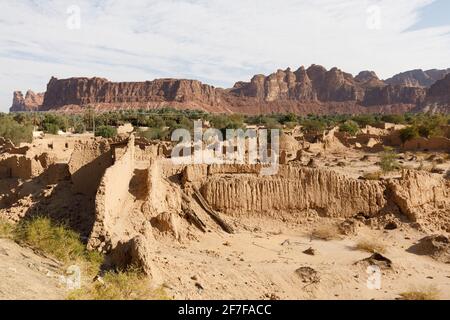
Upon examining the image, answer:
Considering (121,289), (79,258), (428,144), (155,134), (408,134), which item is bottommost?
(121,289)

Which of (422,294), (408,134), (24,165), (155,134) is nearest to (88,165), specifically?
(24,165)

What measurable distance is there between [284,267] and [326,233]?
3.00 meters

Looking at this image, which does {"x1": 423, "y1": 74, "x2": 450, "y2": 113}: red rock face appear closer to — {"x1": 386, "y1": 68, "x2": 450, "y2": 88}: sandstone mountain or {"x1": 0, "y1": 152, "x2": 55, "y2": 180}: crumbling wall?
{"x1": 386, "y1": 68, "x2": 450, "y2": 88}: sandstone mountain

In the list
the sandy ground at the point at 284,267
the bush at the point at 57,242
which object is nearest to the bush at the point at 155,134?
the sandy ground at the point at 284,267

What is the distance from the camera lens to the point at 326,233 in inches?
483

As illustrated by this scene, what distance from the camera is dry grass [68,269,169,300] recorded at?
6.05m

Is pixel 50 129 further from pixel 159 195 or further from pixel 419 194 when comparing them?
pixel 419 194

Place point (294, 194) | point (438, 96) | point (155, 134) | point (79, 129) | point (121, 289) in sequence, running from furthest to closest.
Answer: point (438, 96)
point (79, 129)
point (155, 134)
point (294, 194)
point (121, 289)

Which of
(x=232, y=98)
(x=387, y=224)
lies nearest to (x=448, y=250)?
(x=387, y=224)

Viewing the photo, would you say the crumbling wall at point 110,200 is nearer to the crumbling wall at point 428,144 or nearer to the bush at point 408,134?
the crumbling wall at point 428,144

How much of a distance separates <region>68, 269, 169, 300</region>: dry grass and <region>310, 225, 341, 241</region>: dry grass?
641 centimetres

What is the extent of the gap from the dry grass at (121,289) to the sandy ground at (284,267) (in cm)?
59

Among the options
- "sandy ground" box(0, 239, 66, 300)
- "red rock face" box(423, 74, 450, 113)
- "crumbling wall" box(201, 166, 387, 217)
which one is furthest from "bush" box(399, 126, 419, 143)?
"red rock face" box(423, 74, 450, 113)
